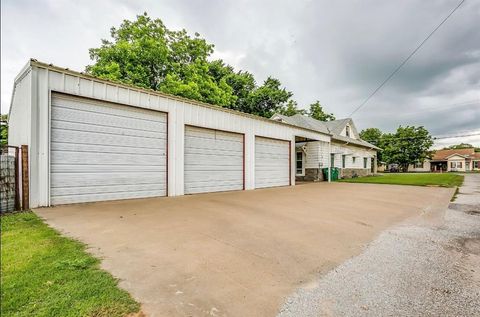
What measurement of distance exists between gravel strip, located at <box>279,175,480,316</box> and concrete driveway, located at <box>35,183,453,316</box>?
0.21 m

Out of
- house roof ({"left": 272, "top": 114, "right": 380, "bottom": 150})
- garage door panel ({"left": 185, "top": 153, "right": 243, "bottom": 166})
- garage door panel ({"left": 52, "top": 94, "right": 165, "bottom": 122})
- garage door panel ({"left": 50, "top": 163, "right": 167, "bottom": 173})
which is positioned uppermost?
house roof ({"left": 272, "top": 114, "right": 380, "bottom": 150})

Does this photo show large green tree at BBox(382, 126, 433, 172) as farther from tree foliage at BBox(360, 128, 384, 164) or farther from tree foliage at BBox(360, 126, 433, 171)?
tree foliage at BBox(360, 128, 384, 164)

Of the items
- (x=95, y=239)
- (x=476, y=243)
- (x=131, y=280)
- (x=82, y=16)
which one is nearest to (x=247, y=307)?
(x=131, y=280)

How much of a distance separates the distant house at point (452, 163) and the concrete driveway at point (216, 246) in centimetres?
5452

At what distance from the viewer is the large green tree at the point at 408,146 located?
41719 mm

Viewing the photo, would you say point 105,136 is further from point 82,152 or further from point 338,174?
point 338,174

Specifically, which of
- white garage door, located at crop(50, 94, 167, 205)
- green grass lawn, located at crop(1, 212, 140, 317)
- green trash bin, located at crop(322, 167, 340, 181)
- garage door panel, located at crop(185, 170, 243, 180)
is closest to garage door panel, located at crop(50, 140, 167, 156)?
white garage door, located at crop(50, 94, 167, 205)

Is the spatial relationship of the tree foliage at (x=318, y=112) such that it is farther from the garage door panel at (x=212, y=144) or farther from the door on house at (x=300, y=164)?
the garage door panel at (x=212, y=144)

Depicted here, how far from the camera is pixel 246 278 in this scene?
8.25 ft

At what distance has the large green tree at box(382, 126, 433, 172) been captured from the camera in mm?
41719

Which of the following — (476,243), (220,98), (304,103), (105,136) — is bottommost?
(476,243)

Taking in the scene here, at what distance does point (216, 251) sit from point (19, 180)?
5.46 m

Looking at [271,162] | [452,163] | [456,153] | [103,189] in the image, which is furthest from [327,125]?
[456,153]

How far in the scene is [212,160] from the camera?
9914 mm
